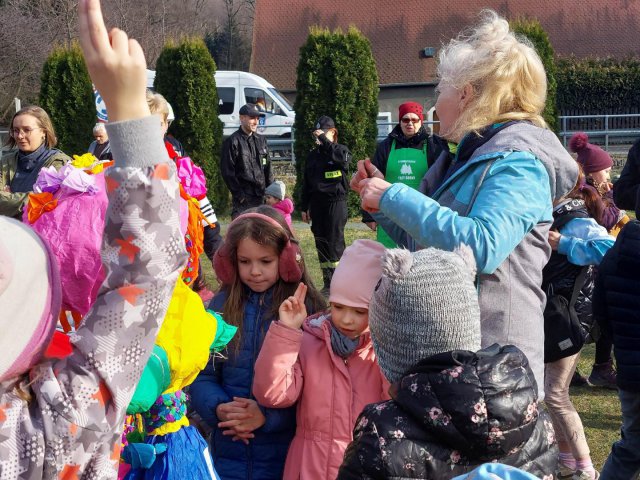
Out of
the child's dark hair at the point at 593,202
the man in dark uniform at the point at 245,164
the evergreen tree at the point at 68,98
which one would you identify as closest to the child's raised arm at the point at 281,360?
the child's dark hair at the point at 593,202

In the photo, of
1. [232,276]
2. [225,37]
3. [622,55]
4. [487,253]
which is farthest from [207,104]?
[225,37]

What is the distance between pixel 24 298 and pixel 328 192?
8679 mm

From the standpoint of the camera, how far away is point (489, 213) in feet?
7.67

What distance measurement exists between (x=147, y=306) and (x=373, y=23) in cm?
3269

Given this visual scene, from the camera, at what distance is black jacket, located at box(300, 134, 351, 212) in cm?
997

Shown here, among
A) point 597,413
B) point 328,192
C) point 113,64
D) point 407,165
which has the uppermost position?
point 113,64

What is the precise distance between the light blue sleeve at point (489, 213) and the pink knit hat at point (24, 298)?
3.83 ft

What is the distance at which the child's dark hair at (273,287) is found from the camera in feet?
10.3

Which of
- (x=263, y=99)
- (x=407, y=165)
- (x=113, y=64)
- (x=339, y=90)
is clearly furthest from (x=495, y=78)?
(x=263, y=99)

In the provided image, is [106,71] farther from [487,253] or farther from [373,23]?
[373,23]

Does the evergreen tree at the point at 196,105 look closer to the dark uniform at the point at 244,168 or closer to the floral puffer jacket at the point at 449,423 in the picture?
the dark uniform at the point at 244,168

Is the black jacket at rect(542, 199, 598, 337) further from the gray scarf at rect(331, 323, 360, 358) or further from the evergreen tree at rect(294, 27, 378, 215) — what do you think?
the evergreen tree at rect(294, 27, 378, 215)

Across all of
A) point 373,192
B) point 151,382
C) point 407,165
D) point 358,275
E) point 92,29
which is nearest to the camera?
point 92,29

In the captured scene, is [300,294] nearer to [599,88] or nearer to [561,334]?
[561,334]
